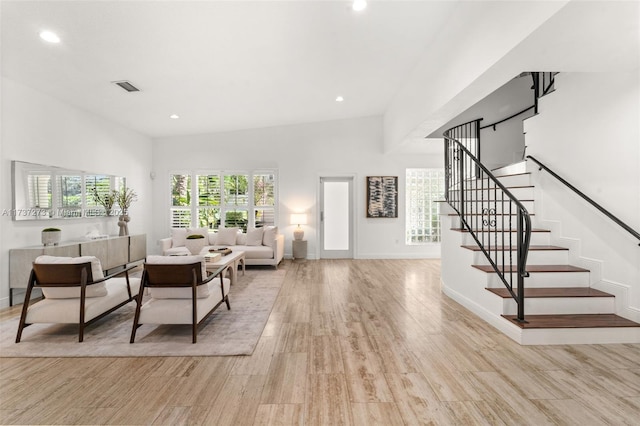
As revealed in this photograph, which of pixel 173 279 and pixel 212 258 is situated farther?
pixel 212 258

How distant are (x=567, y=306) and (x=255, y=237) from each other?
5.54 metres

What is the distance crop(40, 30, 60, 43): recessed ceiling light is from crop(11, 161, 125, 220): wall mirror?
6.42ft

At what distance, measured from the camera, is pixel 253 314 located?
3.62 meters

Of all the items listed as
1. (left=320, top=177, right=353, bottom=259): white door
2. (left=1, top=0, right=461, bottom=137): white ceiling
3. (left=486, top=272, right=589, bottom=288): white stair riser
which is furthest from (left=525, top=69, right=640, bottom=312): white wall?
(left=320, top=177, right=353, bottom=259): white door

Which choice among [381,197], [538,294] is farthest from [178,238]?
[538,294]

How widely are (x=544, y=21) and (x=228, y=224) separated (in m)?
7.17

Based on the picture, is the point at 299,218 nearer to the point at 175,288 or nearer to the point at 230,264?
the point at 230,264

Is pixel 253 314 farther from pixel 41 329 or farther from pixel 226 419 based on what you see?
pixel 41 329

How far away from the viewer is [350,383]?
7.13 ft

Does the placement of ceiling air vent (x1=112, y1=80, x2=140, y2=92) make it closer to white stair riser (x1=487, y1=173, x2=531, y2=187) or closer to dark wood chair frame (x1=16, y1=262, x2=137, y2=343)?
dark wood chair frame (x1=16, y1=262, x2=137, y2=343)

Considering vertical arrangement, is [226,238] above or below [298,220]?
below

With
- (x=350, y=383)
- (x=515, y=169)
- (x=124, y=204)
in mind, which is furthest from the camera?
(x=124, y=204)

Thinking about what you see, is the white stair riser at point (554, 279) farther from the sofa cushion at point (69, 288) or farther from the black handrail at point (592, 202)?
the sofa cushion at point (69, 288)

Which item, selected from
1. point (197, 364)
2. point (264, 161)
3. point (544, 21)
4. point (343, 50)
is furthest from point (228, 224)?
point (544, 21)
